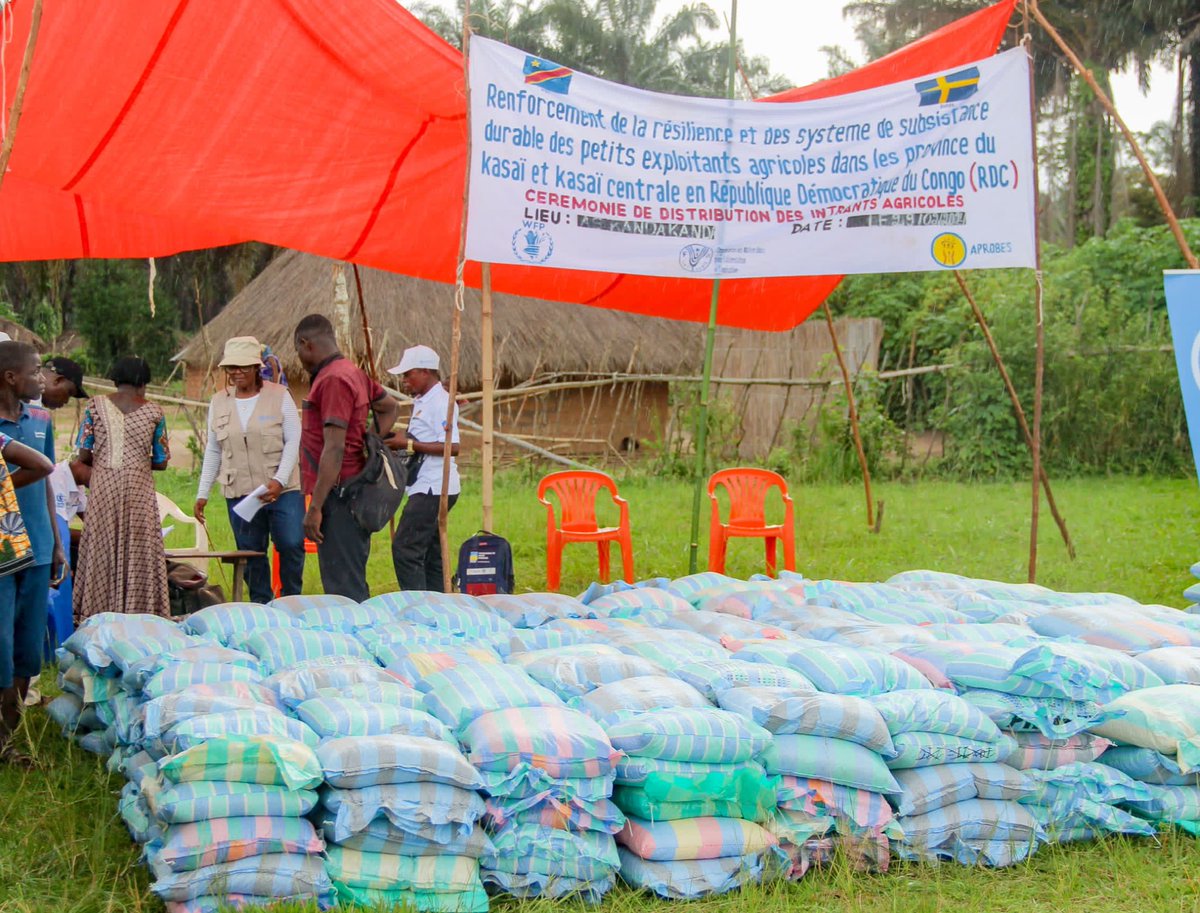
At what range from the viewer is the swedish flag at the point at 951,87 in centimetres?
576

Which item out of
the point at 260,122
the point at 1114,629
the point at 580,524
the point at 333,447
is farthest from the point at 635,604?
the point at 260,122

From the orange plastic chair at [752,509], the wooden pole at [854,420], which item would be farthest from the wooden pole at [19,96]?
the wooden pole at [854,420]

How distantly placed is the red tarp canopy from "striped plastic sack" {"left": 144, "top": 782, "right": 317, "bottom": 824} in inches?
131

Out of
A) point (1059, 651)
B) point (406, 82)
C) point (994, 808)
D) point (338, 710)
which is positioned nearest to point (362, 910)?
point (338, 710)

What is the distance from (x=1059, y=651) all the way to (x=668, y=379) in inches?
396

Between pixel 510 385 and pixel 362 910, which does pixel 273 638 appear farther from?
pixel 510 385

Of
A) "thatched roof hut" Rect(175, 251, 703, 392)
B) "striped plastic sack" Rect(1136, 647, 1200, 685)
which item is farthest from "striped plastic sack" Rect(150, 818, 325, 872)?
"thatched roof hut" Rect(175, 251, 703, 392)

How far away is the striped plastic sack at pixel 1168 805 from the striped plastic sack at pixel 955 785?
40cm

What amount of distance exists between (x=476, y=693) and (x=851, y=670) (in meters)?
1.17

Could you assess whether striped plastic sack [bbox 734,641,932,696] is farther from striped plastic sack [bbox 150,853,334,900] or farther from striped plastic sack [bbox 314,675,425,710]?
striped plastic sack [bbox 150,853,334,900]

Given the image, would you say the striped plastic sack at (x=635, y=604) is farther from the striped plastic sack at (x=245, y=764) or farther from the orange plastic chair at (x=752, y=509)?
the orange plastic chair at (x=752, y=509)

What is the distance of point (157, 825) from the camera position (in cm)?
297

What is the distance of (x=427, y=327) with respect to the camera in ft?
41.3

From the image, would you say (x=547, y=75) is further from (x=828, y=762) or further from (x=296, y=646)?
(x=828, y=762)
